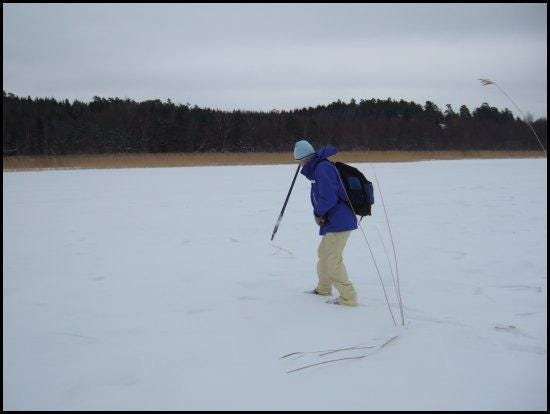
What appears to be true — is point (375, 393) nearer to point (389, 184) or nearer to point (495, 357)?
point (495, 357)

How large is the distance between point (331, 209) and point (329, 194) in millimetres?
193

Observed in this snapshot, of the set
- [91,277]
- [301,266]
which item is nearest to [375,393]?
[301,266]

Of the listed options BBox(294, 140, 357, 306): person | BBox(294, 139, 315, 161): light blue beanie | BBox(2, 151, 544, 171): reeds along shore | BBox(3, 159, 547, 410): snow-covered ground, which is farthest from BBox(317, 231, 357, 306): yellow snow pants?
BBox(2, 151, 544, 171): reeds along shore

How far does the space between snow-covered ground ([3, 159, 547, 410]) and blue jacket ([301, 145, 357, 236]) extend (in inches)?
32.0

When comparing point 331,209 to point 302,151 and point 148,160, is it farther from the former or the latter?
point 148,160

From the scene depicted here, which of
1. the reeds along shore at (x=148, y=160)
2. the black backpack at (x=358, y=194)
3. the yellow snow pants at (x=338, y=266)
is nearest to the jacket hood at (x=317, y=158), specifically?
the black backpack at (x=358, y=194)

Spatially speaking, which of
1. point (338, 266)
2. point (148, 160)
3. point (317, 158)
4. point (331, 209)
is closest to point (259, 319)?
point (338, 266)

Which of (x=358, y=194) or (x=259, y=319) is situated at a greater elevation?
(x=358, y=194)

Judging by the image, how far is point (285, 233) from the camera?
27.2ft

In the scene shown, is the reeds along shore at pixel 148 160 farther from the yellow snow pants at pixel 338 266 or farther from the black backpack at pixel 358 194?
the black backpack at pixel 358 194

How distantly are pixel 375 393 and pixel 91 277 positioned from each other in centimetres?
382

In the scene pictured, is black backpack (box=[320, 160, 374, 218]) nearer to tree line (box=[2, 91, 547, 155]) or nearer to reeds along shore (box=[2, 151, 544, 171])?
reeds along shore (box=[2, 151, 544, 171])

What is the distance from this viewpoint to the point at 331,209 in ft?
14.5

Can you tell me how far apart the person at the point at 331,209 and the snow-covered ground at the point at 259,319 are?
0.29 meters
